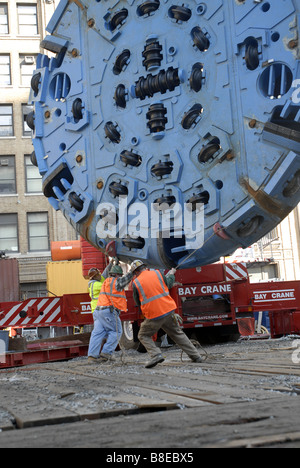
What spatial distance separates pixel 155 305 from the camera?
25.4ft

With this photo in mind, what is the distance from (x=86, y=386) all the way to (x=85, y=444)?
8.62 ft

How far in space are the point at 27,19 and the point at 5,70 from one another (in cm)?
261

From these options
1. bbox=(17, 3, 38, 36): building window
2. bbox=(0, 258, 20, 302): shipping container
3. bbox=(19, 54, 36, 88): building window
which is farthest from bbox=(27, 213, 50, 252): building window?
bbox=(17, 3, 38, 36): building window

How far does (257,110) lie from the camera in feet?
25.1

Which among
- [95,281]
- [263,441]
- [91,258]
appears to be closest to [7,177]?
[91,258]

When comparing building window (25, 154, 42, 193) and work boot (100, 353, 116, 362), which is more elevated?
building window (25, 154, 42, 193)

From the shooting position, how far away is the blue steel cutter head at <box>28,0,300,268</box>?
7.62 metres

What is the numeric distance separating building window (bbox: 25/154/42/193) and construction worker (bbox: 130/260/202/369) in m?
22.2

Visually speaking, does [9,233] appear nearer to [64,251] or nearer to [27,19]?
[27,19]

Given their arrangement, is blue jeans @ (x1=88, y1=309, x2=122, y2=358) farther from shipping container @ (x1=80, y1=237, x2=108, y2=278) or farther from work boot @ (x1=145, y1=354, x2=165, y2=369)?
work boot @ (x1=145, y1=354, x2=165, y2=369)

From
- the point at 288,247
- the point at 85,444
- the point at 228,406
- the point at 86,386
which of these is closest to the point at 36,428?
the point at 85,444

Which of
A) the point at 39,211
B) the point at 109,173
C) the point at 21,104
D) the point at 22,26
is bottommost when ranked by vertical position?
the point at 109,173
